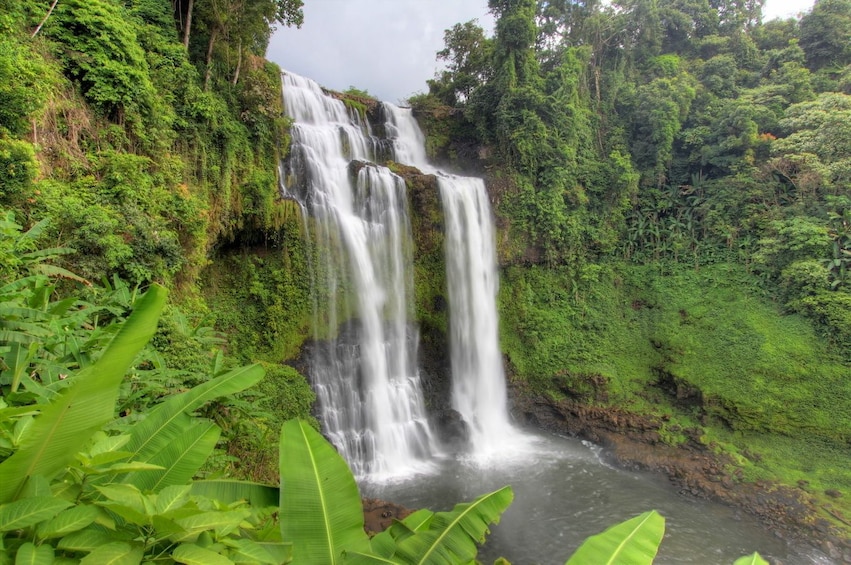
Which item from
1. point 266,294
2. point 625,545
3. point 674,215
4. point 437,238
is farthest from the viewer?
point 674,215

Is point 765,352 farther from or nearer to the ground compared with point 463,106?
nearer to the ground

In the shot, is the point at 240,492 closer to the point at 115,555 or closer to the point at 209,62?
the point at 115,555

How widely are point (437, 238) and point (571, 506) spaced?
838cm

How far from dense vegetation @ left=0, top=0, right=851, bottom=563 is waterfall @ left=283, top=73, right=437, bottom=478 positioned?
863 millimetres

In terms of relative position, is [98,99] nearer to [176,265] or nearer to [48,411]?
[176,265]

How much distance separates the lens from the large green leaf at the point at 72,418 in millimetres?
1168

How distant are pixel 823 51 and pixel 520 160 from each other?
15937 mm

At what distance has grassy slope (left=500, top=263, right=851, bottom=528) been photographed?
11.8m

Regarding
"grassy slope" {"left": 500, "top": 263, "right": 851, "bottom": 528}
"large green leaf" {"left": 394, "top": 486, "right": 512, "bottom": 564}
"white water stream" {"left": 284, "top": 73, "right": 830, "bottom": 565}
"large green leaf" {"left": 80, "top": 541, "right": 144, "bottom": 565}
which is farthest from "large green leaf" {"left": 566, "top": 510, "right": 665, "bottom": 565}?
"grassy slope" {"left": 500, "top": 263, "right": 851, "bottom": 528}

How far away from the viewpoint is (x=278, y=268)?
11602mm

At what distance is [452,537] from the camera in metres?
1.68

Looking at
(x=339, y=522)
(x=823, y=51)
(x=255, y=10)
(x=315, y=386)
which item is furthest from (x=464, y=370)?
(x=823, y=51)

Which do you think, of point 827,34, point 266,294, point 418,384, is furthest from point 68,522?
point 827,34

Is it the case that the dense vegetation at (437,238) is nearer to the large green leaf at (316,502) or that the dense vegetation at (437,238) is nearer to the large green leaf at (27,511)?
the large green leaf at (27,511)
